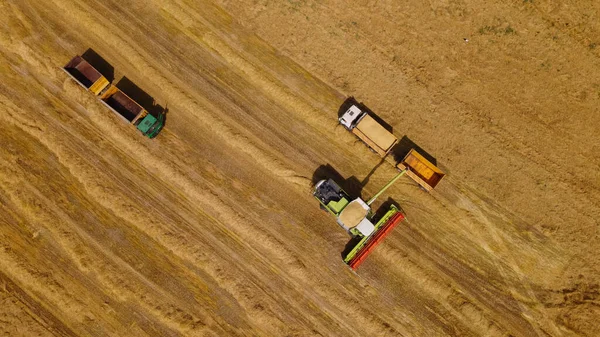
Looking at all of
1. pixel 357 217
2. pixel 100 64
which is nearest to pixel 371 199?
pixel 357 217

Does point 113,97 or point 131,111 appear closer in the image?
point 131,111

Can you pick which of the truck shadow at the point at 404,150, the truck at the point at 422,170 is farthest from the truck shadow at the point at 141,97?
the truck at the point at 422,170

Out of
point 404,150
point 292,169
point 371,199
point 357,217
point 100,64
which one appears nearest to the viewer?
point 357,217

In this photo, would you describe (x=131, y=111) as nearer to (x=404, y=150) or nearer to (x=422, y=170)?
(x=404, y=150)

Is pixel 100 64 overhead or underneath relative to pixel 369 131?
underneath

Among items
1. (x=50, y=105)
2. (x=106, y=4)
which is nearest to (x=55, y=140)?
(x=50, y=105)

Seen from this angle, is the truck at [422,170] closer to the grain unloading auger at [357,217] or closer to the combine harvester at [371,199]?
the combine harvester at [371,199]
